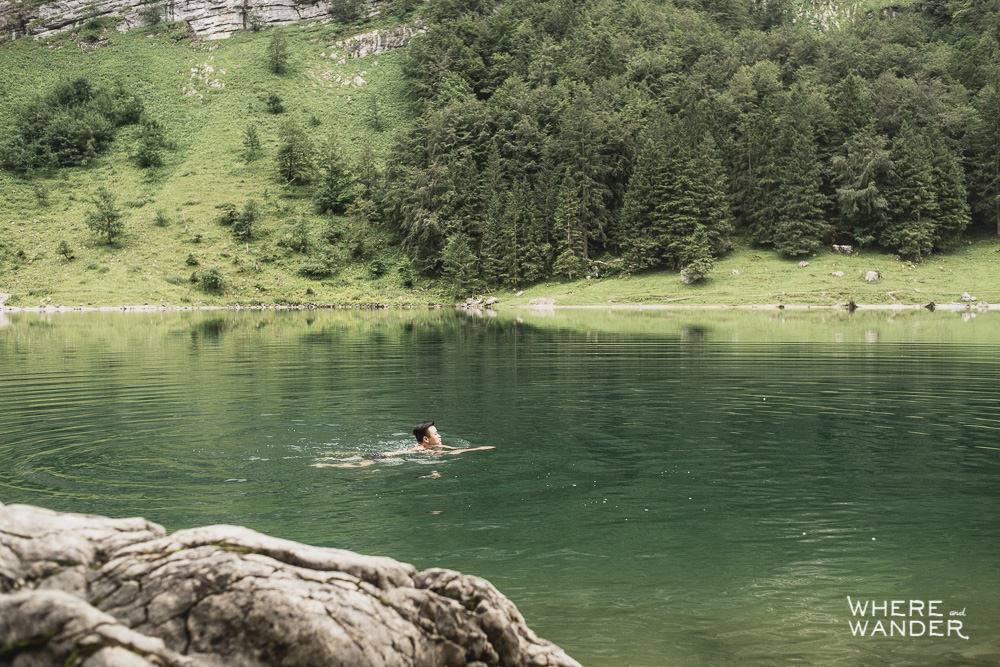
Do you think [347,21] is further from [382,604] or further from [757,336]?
[382,604]

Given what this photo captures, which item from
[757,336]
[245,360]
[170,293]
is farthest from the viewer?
[170,293]

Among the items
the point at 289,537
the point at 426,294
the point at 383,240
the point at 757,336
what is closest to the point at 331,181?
the point at 383,240

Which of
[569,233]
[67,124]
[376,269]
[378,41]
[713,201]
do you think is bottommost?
[376,269]

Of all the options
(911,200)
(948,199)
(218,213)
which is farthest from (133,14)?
(948,199)

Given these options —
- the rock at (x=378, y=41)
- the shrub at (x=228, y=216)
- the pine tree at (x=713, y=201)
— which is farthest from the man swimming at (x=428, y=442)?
the rock at (x=378, y=41)

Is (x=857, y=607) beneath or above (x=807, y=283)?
beneath

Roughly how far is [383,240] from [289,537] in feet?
347

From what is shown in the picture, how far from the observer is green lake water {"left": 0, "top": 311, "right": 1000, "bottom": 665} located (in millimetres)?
9109

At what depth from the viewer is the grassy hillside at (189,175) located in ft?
319

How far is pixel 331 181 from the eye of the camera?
12112 cm

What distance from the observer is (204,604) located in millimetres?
5547

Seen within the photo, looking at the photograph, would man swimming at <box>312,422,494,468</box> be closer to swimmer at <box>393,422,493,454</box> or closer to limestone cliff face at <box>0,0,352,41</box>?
swimmer at <box>393,422,493,454</box>

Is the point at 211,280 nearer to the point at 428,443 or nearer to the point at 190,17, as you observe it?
the point at 428,443

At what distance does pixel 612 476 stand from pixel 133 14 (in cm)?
21733
